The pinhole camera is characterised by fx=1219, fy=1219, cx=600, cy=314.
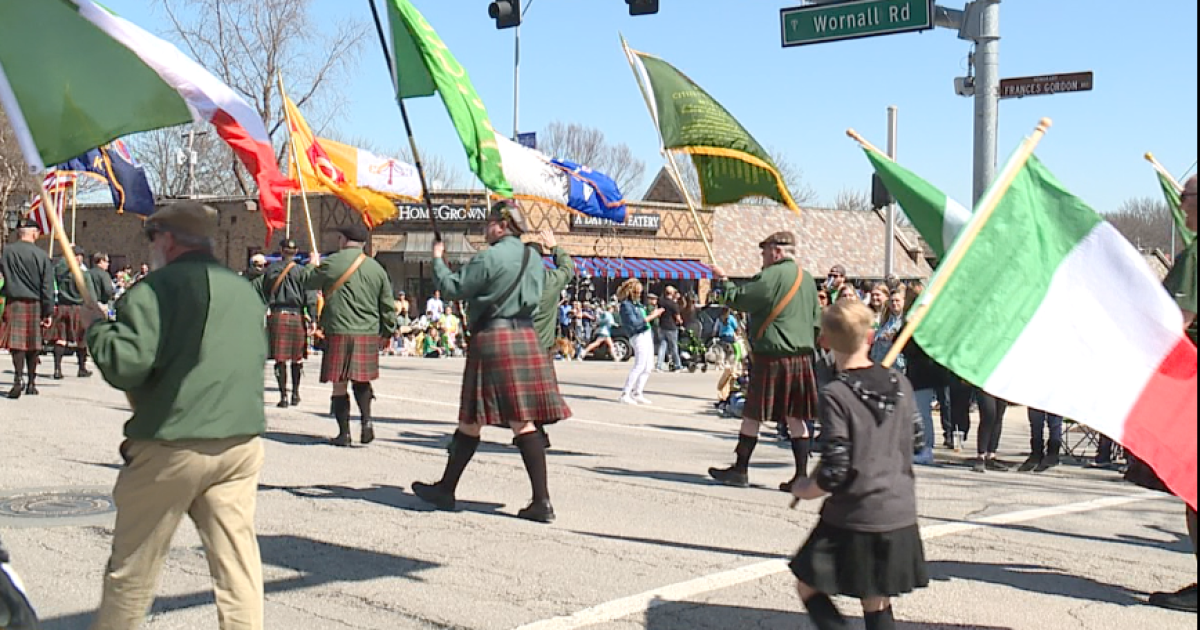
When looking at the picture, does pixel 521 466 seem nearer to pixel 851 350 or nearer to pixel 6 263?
pixel 851 350

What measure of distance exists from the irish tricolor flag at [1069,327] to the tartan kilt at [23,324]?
10776 millimetres

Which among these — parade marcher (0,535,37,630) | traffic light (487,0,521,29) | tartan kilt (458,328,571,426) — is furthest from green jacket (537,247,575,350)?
traffic light (487,0,521,29)

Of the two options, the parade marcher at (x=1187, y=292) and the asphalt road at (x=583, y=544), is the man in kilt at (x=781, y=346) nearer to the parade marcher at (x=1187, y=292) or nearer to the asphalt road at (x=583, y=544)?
the asphalt road at (x=583, y=544)

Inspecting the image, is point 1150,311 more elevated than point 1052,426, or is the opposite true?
point 1150,311

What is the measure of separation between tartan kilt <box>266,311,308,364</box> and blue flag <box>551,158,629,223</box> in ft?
12.5

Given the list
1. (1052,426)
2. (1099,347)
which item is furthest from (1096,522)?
(1099,347)

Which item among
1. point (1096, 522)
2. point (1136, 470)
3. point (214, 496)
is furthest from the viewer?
point (1096, 522)

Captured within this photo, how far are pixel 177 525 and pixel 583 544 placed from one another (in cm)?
291

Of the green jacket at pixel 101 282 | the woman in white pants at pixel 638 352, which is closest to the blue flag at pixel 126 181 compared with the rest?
the green jacket at pixel 101 282

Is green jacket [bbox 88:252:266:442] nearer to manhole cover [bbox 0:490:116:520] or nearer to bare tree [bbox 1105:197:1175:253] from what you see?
manhole cover [bbox 0:490:116:520]

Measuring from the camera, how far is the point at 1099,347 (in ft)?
14.1

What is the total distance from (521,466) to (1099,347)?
5684 millimetres

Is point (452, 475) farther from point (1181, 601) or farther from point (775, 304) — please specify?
point (1181, 601)

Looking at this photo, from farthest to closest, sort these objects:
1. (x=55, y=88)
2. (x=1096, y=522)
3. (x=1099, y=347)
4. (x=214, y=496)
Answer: (x=1096, y=522)
(x=55, y=88)
(x=1099, y=347)
(x=214, y=496)
